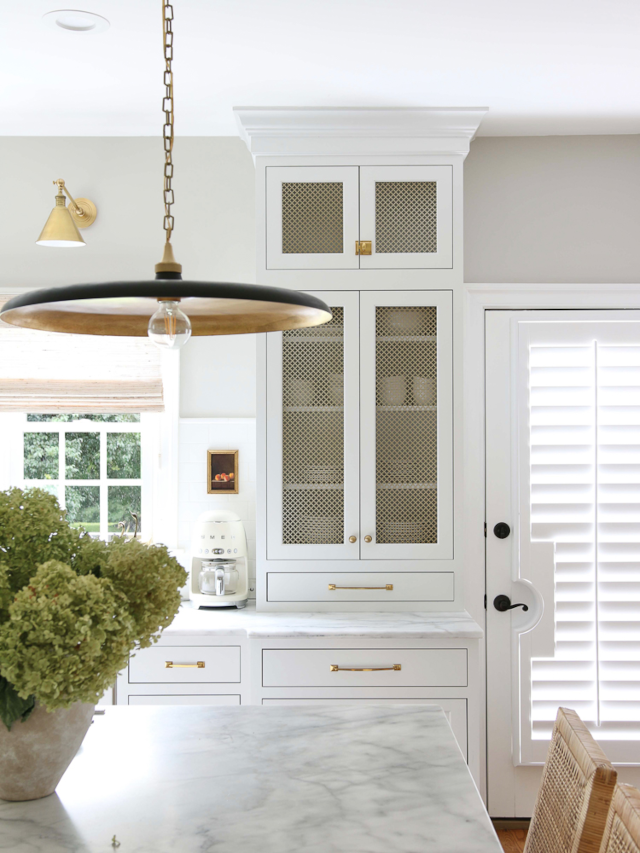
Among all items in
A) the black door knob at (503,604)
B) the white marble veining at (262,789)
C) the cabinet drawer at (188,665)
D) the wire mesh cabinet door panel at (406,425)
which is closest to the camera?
the white marble veining at (262,789)

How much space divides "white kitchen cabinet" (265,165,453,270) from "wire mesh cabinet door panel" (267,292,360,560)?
188 millimetres

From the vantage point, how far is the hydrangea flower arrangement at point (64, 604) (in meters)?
0.99

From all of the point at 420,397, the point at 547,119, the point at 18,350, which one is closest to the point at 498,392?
the point at 420,397

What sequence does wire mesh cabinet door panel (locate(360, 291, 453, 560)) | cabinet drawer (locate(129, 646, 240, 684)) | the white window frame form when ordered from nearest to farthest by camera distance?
1. cabinet drawer (locate(129, 646, 240, 684))
2. wire mesh cabinet door panel (locate(360, 291, 453, 560))
3. the white window frame

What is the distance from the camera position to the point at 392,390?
276 centimetres

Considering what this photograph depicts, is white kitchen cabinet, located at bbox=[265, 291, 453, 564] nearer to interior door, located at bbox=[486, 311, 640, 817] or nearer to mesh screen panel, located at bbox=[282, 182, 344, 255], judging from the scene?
mesh screen panel, located at bbox=[282, 182, 344, 255]

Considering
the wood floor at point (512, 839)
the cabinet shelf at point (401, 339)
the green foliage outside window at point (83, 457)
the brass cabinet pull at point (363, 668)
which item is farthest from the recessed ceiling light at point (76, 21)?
the wood floor at point (512, 839)

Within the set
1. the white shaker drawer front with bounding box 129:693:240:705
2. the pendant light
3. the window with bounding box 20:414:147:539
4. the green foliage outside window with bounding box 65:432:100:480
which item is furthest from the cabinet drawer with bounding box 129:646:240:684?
the pendant light

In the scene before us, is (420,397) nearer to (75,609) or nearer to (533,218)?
(533,218)

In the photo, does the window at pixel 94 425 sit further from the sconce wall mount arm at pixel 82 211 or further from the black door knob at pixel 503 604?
the black door knob at pixel 503 604

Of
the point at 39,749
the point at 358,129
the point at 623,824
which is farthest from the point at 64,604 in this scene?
the point at 358,129

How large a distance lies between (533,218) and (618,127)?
0.49m

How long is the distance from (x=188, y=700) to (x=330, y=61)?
225cm

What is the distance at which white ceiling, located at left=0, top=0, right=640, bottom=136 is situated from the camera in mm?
2057
